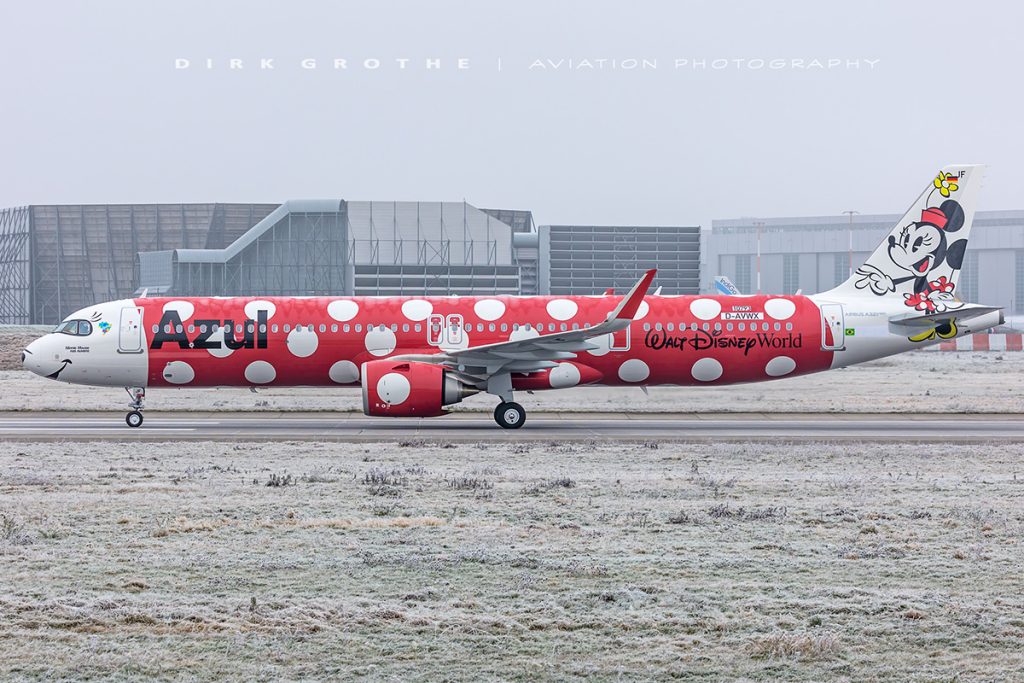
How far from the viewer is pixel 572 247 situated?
115 m

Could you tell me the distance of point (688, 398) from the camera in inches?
1563

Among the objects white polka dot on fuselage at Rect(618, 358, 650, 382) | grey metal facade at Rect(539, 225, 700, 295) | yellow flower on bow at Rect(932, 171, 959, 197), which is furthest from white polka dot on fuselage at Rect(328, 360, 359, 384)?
grey metal facade at Rect(539, 225, 700, 295)

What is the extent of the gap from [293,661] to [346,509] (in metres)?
7.11

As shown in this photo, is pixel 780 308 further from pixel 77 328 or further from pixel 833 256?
pixel 833 256

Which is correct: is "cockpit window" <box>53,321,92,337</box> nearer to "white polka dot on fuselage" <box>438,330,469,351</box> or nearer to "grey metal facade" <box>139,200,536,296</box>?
"white polka dot on fuselage" <box>438,330,469,351</box>

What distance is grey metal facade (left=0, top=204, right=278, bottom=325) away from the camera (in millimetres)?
130125

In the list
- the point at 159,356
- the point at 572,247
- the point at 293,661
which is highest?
the point at 572,247

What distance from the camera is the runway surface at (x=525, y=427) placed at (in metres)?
27.4

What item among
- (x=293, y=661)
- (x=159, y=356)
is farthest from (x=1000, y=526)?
(x=159, y=356)

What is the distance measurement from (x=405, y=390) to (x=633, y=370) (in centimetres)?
643

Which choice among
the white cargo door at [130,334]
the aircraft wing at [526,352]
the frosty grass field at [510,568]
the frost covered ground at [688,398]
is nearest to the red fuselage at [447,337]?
the white cargo door at [130,334]

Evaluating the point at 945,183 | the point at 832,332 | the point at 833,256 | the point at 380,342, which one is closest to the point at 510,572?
the point at 380,342

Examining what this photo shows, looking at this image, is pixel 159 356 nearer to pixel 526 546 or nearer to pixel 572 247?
pixel 526 546

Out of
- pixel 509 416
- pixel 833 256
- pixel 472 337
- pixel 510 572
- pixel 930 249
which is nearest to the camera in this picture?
pixel 510 572
